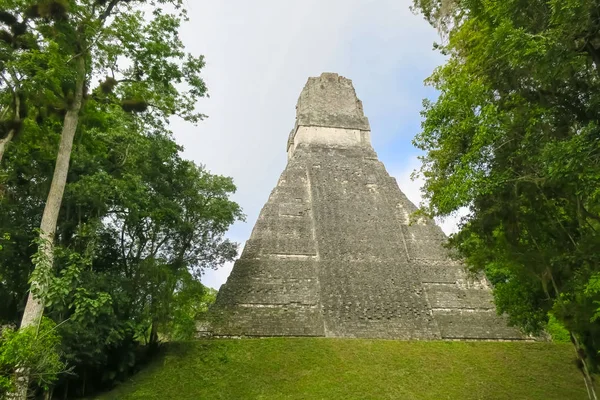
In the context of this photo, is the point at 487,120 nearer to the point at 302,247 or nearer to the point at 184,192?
the point at 184,192

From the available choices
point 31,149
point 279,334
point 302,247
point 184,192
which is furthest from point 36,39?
point 302,247

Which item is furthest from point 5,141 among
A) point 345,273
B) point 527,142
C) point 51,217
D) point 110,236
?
point 345,273

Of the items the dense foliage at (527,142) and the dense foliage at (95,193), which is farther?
the dense foliage at (95,193)

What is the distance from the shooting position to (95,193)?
932 cm

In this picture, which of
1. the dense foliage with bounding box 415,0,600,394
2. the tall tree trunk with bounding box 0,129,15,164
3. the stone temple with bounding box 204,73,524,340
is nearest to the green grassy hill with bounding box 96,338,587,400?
the stone temple with bounding box 204,73,524,340

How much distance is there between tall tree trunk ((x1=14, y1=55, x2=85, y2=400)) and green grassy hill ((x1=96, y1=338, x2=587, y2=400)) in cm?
499

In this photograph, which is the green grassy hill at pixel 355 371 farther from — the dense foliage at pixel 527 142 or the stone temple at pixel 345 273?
the dense foliage at pixel 527 142

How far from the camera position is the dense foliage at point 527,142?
17.3 feet

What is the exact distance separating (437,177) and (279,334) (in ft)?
23.6

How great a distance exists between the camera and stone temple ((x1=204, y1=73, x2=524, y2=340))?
1374 centimetres

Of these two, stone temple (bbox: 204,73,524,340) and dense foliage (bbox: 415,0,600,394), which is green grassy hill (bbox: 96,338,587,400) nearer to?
stone temple (bbox: 204,73,524,340)

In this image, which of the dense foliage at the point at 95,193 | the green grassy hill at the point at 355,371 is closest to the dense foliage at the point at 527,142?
the green grassy hill at the point at 355,371

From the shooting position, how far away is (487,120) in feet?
21.2

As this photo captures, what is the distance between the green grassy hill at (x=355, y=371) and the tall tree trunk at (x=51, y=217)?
16.4 ft
